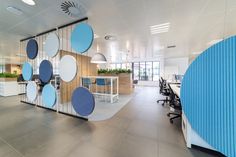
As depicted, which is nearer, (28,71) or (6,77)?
(28,71)

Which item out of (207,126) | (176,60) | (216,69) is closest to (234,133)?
(207,126)

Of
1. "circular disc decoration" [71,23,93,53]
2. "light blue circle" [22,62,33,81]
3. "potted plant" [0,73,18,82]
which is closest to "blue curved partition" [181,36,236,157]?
"circular disc decoration" [71,23,93,53]

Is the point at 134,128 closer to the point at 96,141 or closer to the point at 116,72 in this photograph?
the point at 96,141

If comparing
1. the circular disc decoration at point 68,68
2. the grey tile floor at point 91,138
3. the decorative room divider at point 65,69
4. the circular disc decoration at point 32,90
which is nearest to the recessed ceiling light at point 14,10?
the decorative room divider at point 65,69

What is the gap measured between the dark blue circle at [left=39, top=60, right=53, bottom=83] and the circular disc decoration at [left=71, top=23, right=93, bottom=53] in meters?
1.21

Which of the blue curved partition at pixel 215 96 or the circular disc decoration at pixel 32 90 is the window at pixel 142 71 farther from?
the blue curved partition at pixel 215 96

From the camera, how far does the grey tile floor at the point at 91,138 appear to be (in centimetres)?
170

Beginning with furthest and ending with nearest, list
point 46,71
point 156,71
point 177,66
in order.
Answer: point 156,71, point 177,66, point 46,71

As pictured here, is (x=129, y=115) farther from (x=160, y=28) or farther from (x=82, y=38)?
(x=160, y=28)

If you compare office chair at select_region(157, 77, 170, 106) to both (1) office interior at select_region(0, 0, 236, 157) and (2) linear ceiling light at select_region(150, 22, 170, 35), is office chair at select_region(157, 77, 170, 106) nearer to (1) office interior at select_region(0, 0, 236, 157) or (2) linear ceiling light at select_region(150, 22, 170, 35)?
(1) office interior at select_region(0, 0, 236, 157)

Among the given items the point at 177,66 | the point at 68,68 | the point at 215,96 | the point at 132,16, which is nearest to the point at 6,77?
the point at 68,68

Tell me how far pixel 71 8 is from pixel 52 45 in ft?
4.31

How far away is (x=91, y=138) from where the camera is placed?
208 cm

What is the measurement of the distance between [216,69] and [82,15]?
324 centimetres
